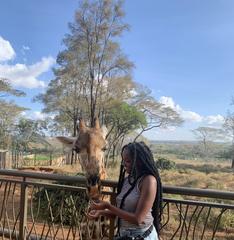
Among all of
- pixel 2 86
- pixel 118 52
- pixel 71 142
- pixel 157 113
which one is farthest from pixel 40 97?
pixel 71 142

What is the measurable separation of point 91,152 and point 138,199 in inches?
53.0

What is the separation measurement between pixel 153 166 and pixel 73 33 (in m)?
27.2

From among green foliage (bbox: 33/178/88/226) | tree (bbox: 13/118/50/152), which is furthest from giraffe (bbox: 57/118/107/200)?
tree (bbox: 13/118/50/152)

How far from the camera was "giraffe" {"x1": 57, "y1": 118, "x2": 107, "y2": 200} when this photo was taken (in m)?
3.25

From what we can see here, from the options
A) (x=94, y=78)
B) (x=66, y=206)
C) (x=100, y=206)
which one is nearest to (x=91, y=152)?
(x=100, y=206)

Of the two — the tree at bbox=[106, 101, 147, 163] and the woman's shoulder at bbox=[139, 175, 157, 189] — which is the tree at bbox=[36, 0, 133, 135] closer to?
the tree at bbox=[106, 101, 147, 163]

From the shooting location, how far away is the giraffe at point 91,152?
3248 millimetres

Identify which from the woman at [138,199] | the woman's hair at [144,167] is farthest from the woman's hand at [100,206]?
the woman's hair at [144,167]

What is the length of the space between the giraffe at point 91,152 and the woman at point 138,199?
1.85ft

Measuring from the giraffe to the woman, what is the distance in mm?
563

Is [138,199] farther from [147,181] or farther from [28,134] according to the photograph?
[28,134]

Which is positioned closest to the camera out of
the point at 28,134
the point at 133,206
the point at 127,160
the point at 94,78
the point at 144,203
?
the point at 144,203

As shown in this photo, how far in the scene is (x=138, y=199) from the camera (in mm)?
2441

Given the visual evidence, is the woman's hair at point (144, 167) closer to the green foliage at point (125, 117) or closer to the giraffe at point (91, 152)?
the giraffe at point (91, 152)
